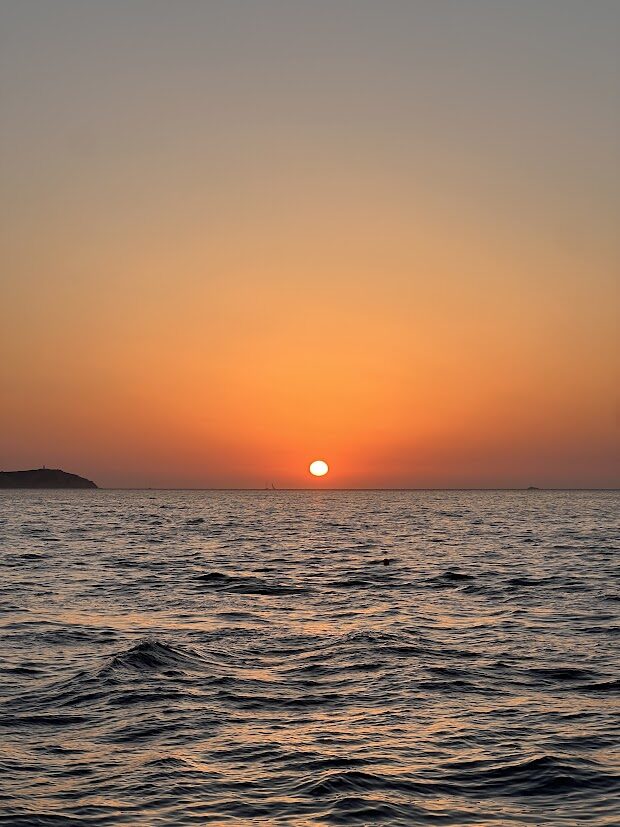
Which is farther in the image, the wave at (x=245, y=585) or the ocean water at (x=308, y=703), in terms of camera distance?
the wave at (x=245, y=585)

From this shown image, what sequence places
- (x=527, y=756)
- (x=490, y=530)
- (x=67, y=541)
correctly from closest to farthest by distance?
(x=527, y=756) < (x=67, y=541) < (x=490, y=530)

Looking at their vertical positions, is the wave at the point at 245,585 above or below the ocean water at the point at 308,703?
below

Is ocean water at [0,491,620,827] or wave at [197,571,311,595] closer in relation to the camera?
ocean water at [0,491,620,827]

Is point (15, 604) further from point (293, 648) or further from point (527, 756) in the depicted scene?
point (527, 756)

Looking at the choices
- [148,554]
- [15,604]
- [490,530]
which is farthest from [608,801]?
[490,530]

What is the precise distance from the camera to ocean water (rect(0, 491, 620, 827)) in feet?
45.7

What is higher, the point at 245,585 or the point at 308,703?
the point at 308,703

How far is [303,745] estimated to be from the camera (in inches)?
658

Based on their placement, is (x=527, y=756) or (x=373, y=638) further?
(x=373, y=638)

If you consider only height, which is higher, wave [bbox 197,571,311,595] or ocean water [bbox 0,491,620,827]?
ocean water [bbox 0,491,620,827]

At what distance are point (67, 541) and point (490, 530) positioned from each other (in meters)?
51.7

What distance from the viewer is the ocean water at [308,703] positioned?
1392 cm

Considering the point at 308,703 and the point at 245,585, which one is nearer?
the point at 308,703

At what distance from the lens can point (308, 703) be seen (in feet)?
65.9
